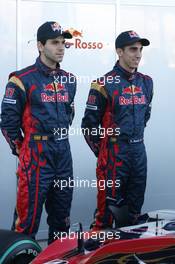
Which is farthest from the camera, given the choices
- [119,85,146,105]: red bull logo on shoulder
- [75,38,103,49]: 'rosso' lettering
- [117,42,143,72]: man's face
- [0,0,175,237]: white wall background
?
[75,38,103,49]: 'rosso' lettering

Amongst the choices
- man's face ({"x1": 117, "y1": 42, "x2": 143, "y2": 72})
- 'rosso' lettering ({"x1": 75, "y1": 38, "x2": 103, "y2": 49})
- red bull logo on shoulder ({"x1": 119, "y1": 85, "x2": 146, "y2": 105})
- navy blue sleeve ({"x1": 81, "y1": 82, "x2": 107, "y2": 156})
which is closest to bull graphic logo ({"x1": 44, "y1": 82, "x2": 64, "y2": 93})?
navy blue sleeve ({"x1": 81, "y1": 82, "x2": 107, "y2": 156})

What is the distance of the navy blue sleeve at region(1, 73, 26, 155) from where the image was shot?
15.5ft

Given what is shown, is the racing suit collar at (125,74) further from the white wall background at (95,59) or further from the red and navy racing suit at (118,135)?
the white wall background at (95,59)

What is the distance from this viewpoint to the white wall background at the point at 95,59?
19.0ft

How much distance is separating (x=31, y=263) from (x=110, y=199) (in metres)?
1.87

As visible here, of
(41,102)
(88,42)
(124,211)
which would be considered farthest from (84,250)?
(88,42)

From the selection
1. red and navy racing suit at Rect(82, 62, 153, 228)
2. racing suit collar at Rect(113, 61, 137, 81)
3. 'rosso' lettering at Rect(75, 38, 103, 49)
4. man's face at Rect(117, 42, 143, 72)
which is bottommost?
red and navy racing suit at Rect(82, 62, 153, 228)

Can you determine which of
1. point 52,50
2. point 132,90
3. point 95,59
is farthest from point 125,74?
point 95,59

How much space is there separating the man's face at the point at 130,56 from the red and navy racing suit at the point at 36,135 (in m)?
0.65

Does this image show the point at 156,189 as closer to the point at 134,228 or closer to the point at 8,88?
the point at 8,88

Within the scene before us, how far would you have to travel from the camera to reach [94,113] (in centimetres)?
519

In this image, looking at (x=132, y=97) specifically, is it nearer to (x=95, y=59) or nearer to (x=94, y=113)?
(x=94, y=113)

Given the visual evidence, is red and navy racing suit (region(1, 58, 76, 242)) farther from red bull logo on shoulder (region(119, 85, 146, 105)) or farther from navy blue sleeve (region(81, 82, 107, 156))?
red bull logo on shoulder (region(119, 85, 146, 105))

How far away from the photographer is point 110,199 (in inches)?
194
